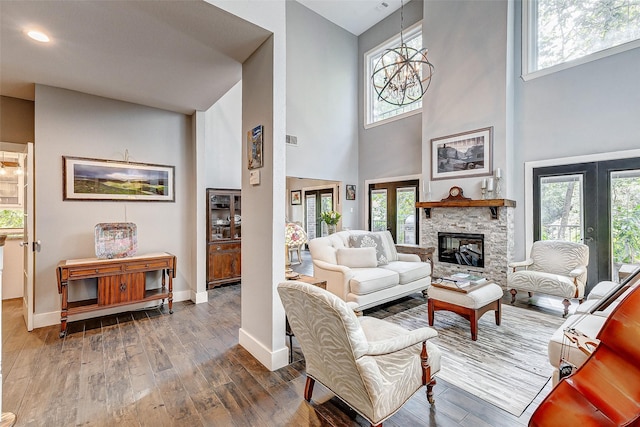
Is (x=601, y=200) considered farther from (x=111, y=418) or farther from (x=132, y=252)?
(x=132, y=252)

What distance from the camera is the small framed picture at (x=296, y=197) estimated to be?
10285mm

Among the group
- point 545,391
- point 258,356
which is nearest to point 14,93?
point 258,356

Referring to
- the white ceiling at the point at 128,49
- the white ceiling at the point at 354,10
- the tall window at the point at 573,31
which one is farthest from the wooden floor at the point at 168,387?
the white ceiling at the point at 354,10

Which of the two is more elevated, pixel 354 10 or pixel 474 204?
pixel 354 10

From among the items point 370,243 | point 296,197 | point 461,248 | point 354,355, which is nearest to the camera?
point 354,355

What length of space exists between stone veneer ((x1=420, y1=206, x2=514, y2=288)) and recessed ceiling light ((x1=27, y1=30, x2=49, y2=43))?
599 centimetres

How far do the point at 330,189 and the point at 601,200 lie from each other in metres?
6.13

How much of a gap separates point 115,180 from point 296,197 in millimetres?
6996

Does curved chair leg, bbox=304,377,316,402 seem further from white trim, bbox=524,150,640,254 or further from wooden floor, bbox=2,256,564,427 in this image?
white trim, bbox=524,150,640,254

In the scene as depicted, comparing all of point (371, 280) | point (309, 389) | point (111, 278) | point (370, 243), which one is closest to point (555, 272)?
point (370, 243)

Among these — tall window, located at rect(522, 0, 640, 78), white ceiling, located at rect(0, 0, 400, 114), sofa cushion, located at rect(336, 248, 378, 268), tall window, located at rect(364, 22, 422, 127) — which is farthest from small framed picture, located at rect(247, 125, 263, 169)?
tall window, located at rect(364, 22, 422, 127)

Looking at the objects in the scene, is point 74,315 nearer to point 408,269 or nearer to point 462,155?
point 408,269

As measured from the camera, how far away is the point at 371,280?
3.45 metres

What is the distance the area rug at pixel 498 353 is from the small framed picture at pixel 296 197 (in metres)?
7.04
